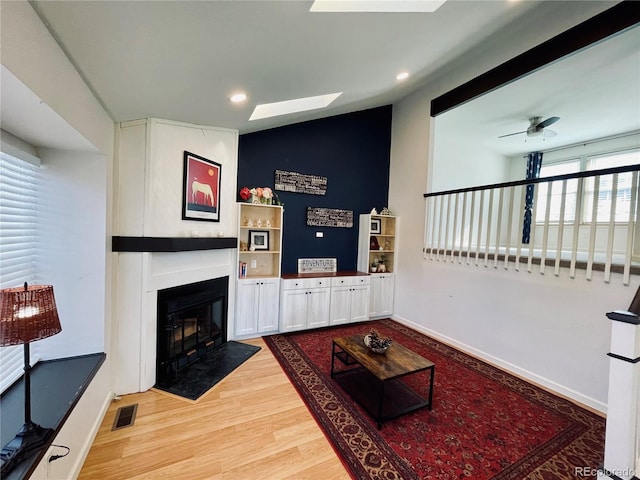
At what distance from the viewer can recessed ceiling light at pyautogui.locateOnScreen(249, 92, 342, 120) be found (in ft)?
9.83

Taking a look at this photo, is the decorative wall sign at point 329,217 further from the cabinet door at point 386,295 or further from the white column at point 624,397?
the white column at point 624,397

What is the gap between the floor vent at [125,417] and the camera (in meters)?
1.96

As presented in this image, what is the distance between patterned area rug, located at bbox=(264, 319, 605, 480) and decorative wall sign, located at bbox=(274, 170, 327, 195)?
2465mm

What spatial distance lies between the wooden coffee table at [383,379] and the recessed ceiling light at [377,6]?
249 cm

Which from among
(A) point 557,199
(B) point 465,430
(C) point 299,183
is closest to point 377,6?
(C) point 299,183

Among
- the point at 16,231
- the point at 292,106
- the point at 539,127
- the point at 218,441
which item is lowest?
the point at 218,441

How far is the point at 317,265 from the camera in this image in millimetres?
4320

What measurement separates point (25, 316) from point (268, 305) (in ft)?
8.61

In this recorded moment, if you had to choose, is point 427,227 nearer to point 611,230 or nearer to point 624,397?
point 611,230

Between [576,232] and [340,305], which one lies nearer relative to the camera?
[576,232]

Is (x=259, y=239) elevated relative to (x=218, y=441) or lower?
elevated

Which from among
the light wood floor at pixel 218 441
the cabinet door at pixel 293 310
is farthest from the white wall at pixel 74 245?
the cabinet door at pixel 293 310

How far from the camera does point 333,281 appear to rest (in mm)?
Result: 3990

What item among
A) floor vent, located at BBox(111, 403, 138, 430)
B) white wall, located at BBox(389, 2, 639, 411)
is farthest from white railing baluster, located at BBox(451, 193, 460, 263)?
floor vent, located at BBox(111, 403, 138, 430)
